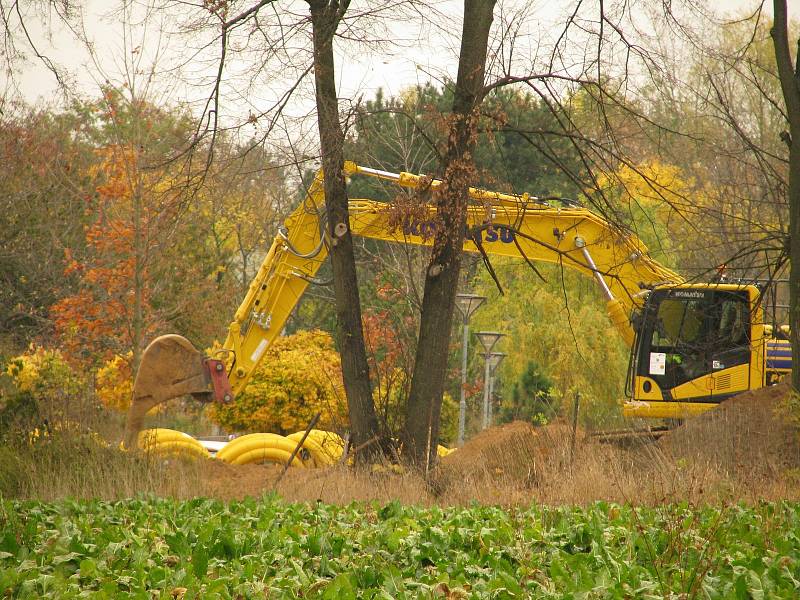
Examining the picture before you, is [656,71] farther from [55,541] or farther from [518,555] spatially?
[55,541]

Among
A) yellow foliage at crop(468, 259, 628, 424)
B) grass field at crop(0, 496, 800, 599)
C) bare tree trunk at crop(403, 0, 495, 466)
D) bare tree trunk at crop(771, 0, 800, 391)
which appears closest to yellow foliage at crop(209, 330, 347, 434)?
yellow foliage at crop(468, 259, 628, 424)

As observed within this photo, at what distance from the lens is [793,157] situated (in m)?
11.1

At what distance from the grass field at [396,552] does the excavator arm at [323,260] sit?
5310 mm

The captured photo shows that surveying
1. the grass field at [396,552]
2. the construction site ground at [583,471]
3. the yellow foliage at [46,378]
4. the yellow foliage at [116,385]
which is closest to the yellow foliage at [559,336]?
the yellow foliage at [116,385]

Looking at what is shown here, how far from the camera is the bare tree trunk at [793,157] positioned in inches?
431

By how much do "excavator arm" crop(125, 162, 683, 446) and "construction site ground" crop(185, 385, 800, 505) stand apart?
134 cm

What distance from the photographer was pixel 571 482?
33.1 ft

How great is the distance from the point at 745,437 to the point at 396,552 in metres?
7.04

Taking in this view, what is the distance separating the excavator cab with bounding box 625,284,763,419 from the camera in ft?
52.4

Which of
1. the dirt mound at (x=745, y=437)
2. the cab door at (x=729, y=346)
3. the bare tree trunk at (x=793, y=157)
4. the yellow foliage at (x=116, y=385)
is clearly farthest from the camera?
the yellow foliage at (x=116, y=385)

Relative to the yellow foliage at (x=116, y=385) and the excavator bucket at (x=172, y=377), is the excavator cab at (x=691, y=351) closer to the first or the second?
the excavator bucket at (x=172, y=377)

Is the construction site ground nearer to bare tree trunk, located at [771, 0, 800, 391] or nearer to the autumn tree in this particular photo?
bare tree trunk, located at [771, 0, 800, 391]

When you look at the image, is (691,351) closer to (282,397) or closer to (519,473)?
(519,473)

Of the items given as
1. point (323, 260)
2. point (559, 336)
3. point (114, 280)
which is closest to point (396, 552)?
point (323, 260)
